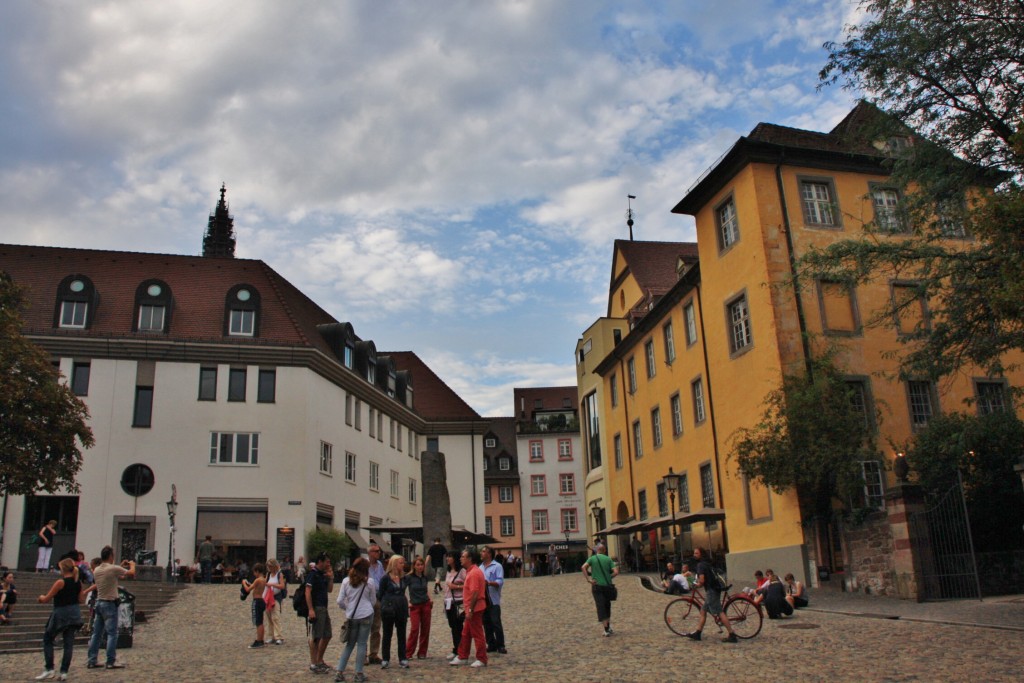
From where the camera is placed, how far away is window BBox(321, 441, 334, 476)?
44.5 m

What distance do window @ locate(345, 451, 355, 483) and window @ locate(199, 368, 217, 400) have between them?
26.4ft

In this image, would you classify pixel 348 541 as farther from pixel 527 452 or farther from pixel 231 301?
pixel 527 452

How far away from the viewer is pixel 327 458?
148ft

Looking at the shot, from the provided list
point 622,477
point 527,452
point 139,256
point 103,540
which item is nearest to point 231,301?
point 139,256

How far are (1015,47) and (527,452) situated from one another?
6493 centimetres

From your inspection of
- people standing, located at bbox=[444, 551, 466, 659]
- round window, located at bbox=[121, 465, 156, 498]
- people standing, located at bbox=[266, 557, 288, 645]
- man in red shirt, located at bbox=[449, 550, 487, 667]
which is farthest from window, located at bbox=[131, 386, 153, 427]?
man in red shirt, located at bbox=[449, 550, 487, 667]

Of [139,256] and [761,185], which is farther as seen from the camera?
[139,256]

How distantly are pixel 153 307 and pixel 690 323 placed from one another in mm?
24503

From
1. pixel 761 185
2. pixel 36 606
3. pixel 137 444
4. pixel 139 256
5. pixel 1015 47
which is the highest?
pixel 139 256

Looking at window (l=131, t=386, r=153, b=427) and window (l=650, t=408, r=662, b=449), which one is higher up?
window (l=131, t=386, r=153, b=427)

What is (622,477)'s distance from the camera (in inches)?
1730

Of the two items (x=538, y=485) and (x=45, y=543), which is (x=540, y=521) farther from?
(x=45, y=543)

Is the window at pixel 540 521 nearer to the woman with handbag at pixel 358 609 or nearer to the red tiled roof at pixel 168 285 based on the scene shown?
the red tiled roof at pixel 168 285

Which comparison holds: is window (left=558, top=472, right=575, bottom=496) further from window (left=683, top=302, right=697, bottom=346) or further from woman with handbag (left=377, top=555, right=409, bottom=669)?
woman with handbag (left=377, top=555, right=409, bottom=669)
